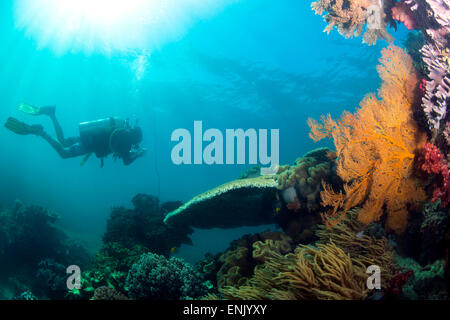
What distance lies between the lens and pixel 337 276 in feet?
8.36

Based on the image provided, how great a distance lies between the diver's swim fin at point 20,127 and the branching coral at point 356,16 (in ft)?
38.6

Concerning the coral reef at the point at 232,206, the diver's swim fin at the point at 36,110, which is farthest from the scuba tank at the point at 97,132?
the coral reef at the point at 232,206

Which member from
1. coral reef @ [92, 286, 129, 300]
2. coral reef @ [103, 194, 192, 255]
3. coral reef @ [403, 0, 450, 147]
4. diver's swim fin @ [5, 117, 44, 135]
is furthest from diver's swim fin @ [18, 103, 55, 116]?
coral reef @ [403, 0, 450, 147]

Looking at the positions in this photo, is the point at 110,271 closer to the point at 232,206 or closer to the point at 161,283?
the point at 161,283

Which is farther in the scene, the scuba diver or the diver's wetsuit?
the diver's wetsuit

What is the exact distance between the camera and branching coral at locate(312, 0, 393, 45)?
4.69 meters

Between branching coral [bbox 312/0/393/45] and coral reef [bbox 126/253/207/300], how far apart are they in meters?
6.18

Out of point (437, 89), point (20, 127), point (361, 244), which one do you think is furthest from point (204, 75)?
point (361, 244)

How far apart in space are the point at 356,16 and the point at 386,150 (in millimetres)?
3050

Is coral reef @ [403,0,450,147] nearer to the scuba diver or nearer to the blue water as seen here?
the scuba diver

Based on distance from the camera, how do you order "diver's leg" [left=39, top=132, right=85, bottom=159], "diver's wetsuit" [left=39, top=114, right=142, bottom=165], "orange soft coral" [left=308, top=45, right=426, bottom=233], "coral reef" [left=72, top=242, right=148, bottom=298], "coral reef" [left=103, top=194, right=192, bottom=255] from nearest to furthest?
"orange soft coral" [left=308, top=45, right=426, bottom=233] < "coral reef" [left=72, top=242, right=148, bottom=298] < "coral reef" [left=103, top=194, right=192, bottom=255] < "diver's wetsuit" [left=39, top=114, right=142, bottom=165] < "diver's leg" [left=39, top=132, right=85, bottom=159]

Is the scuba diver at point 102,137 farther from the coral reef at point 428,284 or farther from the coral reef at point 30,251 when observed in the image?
the coral reef at point 428,284
